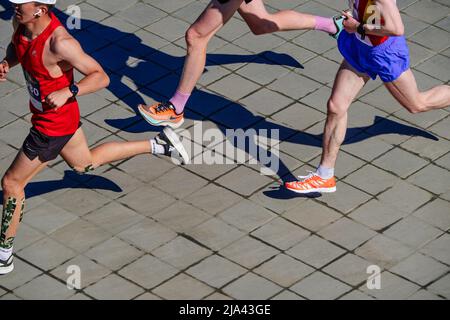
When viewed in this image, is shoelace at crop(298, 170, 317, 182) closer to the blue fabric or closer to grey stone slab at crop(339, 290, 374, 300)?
the blue fabric

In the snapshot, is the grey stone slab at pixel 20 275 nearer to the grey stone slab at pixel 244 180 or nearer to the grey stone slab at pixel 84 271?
the grey stone slab at pixel 84 271

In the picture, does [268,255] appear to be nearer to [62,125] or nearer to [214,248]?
[214,248]

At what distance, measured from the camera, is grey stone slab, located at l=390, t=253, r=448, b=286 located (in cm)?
963

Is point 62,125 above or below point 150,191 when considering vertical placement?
above

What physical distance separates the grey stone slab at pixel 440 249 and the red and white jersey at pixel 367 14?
1702 mm

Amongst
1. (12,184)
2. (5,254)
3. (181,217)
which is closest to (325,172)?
(181,217)

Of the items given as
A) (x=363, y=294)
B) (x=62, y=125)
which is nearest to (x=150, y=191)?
(x=62, y=125)

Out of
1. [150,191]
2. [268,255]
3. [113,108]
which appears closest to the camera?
[268,255]

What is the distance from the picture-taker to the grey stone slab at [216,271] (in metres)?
9.60

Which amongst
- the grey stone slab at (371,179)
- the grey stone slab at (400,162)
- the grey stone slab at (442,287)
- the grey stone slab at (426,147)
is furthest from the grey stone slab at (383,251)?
the grey stone slab at (426,147)

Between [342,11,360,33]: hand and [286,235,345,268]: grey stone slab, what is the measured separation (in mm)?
1749

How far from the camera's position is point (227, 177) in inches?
422

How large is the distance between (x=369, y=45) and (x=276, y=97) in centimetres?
195
